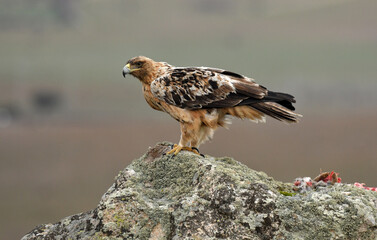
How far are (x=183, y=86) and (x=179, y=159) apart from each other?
188cm

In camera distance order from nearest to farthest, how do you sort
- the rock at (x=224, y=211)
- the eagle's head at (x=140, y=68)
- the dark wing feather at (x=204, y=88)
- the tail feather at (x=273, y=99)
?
the rock at (x=224, y=211), the tail feather at (x=273, y=99), the dark wing feather at (x=204, y=88), the eagle's head at (x=140, y=68)

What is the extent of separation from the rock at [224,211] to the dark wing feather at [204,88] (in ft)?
5.90

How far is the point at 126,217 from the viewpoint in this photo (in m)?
5.07

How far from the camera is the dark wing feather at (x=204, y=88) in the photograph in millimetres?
7023

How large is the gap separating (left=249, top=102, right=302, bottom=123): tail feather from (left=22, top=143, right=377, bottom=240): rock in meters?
1.67

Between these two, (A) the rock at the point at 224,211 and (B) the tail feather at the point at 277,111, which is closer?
(A) the rock at the point at 224,211

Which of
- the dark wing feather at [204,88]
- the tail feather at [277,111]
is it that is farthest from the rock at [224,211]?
the dark wing feather at [204,88]

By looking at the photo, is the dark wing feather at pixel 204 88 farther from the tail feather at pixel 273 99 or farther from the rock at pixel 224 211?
the rock at pixel 224 211

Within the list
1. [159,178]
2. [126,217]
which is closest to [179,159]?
[159,178]

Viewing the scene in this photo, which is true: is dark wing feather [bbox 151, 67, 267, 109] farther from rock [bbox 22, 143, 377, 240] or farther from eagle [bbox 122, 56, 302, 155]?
rock [bbox 22, 143, 377, 240]

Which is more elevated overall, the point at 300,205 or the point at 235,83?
the point at 235,83

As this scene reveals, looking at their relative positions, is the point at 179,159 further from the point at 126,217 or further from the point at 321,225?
the point at 321,225

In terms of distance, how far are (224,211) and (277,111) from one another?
2.48m

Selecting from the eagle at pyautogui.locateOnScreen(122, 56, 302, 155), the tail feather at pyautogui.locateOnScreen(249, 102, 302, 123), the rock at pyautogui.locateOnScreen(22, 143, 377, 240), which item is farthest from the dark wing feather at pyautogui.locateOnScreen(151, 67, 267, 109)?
the rock at pyautogui.locateOnScreen(22, 143, 377, 240)
